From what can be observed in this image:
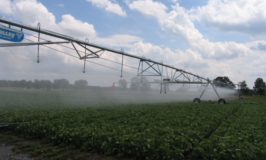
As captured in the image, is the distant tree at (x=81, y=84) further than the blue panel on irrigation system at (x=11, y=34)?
Yes

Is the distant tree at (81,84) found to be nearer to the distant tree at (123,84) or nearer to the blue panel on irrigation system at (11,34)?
the distant tree at (123,84)

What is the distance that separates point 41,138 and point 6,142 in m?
1.57

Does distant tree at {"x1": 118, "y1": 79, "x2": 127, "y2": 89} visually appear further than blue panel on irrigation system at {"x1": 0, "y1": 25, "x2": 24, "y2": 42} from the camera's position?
Yes

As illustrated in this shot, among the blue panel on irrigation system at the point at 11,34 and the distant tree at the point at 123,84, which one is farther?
the distant tree at the point at 123,84

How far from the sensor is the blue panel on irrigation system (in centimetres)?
1919

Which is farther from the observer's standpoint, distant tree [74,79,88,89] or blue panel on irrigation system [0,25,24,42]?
distant tree [74,79,88,89]

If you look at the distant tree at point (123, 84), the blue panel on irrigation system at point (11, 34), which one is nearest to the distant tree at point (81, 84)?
the distant tree at point (123, 84)

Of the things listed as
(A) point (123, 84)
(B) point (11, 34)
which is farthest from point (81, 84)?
(B) point (11, 34)

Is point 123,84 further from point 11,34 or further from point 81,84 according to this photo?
point 11,34

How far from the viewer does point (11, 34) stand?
19.7m

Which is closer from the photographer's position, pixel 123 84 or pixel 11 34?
pixel 11 34

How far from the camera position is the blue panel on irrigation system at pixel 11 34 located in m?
19.2

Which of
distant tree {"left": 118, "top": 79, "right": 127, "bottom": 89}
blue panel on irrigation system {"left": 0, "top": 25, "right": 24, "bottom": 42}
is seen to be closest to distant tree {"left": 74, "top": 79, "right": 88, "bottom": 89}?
Answer: distant tree {"left": 118, "top": 79, "right": 127, "bottom": 89}

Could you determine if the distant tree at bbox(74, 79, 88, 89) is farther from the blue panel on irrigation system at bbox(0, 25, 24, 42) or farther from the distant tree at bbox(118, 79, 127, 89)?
the blue panel on irrigation system at bbox(0, 25, 24, 42)
